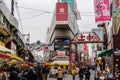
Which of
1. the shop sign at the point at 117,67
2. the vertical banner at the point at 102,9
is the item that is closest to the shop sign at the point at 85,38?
the vertical banner at the point at 102,9

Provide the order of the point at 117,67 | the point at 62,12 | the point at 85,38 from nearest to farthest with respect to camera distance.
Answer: the point at 117,67
the point at 85,38
the point at 62,12

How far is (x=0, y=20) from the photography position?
43.2m

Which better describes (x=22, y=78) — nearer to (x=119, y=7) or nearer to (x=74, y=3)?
(x=119, y=7)

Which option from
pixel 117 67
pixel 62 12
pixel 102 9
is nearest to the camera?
pixel 117 67

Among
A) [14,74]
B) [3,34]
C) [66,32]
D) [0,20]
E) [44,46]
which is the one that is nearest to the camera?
[14,74]

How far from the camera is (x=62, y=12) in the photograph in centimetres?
12262

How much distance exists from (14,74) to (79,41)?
29.3 m

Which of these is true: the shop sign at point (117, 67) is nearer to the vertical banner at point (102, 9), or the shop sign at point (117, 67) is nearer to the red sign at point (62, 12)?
the vertical banner at point (102, 9)

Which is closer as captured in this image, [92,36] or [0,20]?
[0,20]

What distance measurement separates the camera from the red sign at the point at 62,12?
120m

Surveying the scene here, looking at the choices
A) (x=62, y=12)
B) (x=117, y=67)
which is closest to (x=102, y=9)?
(x=117, y=67)

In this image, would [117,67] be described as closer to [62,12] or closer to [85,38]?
[85,38]

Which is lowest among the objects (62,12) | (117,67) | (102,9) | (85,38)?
(62,12)

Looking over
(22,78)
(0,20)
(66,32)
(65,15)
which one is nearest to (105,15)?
(22,78)
